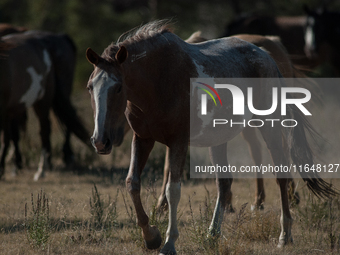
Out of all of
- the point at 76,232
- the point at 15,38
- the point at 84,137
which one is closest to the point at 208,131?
the point at 76,232

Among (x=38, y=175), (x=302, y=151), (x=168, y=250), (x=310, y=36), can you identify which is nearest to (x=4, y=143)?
(x=38, y=175)

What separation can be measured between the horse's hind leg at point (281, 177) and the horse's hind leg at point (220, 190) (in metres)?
0.49

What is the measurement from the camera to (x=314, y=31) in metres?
11.1

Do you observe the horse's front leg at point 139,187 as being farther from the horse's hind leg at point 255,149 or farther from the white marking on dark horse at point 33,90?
the white marking on dark horse at point 33,90

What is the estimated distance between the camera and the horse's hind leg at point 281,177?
13.9 feet

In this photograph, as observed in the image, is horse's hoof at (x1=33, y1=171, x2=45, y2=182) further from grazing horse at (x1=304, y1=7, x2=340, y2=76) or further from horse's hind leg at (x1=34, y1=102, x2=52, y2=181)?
grazing horse at (x1=304, y1=7, x2=340, y2=76)

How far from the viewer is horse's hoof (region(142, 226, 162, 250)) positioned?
3.78 meters

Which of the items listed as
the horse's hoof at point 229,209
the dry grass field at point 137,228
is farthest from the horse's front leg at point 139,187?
the horse's hoof at point 229,209

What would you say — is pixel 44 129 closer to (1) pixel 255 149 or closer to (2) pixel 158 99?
(1) pixel 255 149

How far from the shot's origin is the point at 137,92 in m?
3.52

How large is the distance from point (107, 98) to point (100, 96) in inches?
2.0

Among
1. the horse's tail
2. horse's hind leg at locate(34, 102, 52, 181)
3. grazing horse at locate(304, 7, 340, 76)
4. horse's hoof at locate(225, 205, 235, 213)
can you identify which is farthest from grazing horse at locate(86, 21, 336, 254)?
grazing horse at locate(304, 7, 340, 76)

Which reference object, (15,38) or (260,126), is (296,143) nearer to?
(260,126)

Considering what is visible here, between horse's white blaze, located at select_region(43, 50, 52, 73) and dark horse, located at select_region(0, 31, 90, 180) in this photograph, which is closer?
dark horse, located at select_region(0, 31, 90, 180)
